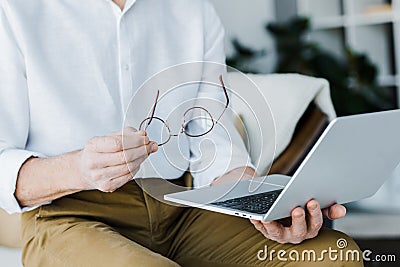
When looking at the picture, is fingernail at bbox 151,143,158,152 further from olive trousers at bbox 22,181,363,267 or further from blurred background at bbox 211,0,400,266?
blurred background at bbox 211,0,400,266

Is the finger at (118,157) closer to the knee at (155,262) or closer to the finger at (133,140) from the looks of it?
the finger at (133,140)

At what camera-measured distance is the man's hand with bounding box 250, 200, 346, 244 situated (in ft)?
4.17

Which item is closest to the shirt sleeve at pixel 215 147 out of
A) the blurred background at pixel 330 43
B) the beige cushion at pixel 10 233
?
the beige cushion at pixel 10 233

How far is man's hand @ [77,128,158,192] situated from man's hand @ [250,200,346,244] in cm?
26

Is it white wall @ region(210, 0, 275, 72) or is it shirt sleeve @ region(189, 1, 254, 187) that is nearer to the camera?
shirt sleeve @ region(189, 1, 254, 187)

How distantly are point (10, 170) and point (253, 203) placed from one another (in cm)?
43

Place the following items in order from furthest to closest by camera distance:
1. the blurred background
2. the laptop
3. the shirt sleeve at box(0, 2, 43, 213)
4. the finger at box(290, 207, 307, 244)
→ the blurred background, the shirt sleeve at box(0, 2, 43, 213), the finger at box(290, 207, 307, 244), the laptop

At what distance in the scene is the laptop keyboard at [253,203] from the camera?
1258mm

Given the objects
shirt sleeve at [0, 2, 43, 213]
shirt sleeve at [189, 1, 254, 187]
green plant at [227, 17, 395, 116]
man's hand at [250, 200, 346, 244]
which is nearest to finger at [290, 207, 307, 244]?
man's hand at [250, 200, 346, 244]

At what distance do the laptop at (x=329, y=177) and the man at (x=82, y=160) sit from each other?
0.05 m

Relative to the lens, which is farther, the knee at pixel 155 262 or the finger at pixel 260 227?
the finger at pixel 260 227

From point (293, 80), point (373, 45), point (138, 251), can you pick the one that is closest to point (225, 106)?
point (138, 251)

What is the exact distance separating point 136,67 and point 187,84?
167 mm

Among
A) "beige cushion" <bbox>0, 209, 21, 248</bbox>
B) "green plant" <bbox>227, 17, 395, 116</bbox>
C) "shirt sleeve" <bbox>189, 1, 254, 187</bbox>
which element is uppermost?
"shirt sleeve" <bbox>189, 1, 254, 187</bbox>
